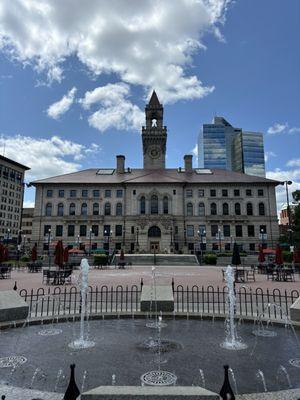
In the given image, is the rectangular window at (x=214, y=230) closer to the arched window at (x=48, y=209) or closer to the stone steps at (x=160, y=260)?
the stone steps at (x=160, y=260)

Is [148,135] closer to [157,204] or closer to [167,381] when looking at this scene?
[157,204]

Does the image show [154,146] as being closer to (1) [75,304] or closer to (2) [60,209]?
(2) [60,209]

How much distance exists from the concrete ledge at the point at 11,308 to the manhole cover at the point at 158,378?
5380 millimetres

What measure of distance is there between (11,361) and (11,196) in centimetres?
12295

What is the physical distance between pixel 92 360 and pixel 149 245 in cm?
5605

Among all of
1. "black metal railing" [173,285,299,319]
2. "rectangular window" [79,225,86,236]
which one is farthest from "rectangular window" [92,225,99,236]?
"black metal railing" [173,285,299,319]

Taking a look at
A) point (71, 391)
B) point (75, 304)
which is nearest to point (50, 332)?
point (75, 304)

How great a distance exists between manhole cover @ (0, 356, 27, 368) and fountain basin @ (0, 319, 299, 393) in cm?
14

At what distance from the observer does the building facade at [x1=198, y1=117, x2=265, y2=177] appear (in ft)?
470

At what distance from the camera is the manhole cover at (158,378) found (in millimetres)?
5590

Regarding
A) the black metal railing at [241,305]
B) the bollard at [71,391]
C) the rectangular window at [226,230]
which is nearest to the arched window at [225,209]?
the rectangular window at [226,230]

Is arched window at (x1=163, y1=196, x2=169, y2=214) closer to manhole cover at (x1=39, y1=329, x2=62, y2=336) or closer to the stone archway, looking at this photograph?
the stone archway

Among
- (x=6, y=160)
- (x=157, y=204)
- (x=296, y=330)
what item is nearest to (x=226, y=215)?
Answer: (x=157, y=204)

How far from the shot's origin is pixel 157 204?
217 ft
